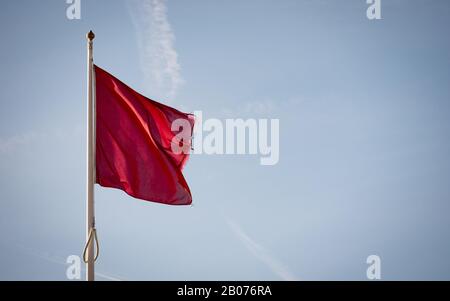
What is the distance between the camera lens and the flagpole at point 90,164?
18.8m

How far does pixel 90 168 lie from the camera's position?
64.2 ft

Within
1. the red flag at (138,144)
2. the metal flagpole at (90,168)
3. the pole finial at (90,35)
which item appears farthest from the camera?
the red flag at (138,144)

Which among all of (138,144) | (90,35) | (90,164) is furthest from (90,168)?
(90,35)

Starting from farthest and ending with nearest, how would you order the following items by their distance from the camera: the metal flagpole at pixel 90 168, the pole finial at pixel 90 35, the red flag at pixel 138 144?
the red flag at pixel 138 144 < the pole finial at pixel 90 35 < the metal flagpole at pixel 90 168

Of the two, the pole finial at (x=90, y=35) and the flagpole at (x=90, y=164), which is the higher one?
the pole finial at (x=90, y=35)

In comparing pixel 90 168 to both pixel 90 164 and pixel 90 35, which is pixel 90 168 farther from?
pixel 90 35

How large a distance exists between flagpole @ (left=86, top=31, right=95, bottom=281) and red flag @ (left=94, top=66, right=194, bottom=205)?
23.7 inches

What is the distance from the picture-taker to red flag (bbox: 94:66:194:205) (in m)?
20.7

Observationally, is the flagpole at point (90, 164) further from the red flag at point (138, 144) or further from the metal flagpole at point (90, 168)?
the red flag at point (138, 144)

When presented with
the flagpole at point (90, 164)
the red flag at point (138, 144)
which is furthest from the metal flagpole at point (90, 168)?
the red flag at point (138, 144)

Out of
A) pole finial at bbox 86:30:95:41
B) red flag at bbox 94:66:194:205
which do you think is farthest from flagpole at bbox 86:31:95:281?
red flag at bbox 94:66:194:205

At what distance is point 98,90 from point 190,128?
3342 millimetres
